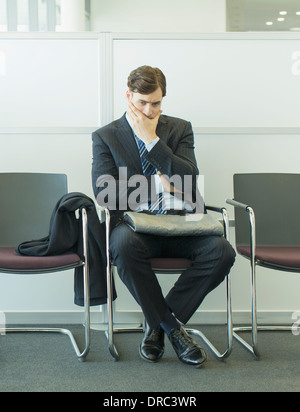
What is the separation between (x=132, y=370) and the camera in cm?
195

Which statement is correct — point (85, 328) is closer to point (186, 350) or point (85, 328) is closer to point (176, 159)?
point (186, 350)

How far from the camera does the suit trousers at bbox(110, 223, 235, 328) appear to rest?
1998mm

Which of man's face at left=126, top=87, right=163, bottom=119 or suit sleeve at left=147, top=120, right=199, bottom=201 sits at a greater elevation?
man's face at left=126, top=87, right=163, bottom=119

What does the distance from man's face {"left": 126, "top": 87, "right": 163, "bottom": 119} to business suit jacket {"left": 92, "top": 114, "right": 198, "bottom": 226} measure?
0.36ft

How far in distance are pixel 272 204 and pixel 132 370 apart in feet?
3.58

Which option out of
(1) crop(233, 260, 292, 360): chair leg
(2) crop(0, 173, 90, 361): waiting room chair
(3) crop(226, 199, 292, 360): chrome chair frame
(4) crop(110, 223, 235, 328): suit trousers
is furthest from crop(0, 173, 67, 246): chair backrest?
(1) crop(233, 260, 292, 360): chair leg

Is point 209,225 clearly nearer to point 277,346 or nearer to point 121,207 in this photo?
point 121,207

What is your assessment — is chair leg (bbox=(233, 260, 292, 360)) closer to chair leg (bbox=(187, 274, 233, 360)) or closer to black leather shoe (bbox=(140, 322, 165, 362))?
chair leg (bbox=(187, 274, 233, 360))

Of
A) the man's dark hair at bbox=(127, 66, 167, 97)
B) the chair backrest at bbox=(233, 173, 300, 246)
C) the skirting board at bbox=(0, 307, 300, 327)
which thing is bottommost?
the skirting board at bbox=(0, 307, 300, 327)

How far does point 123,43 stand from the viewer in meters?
2.61

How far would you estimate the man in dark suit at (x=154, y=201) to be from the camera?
2.01 metres

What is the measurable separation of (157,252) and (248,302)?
85 centimetres
